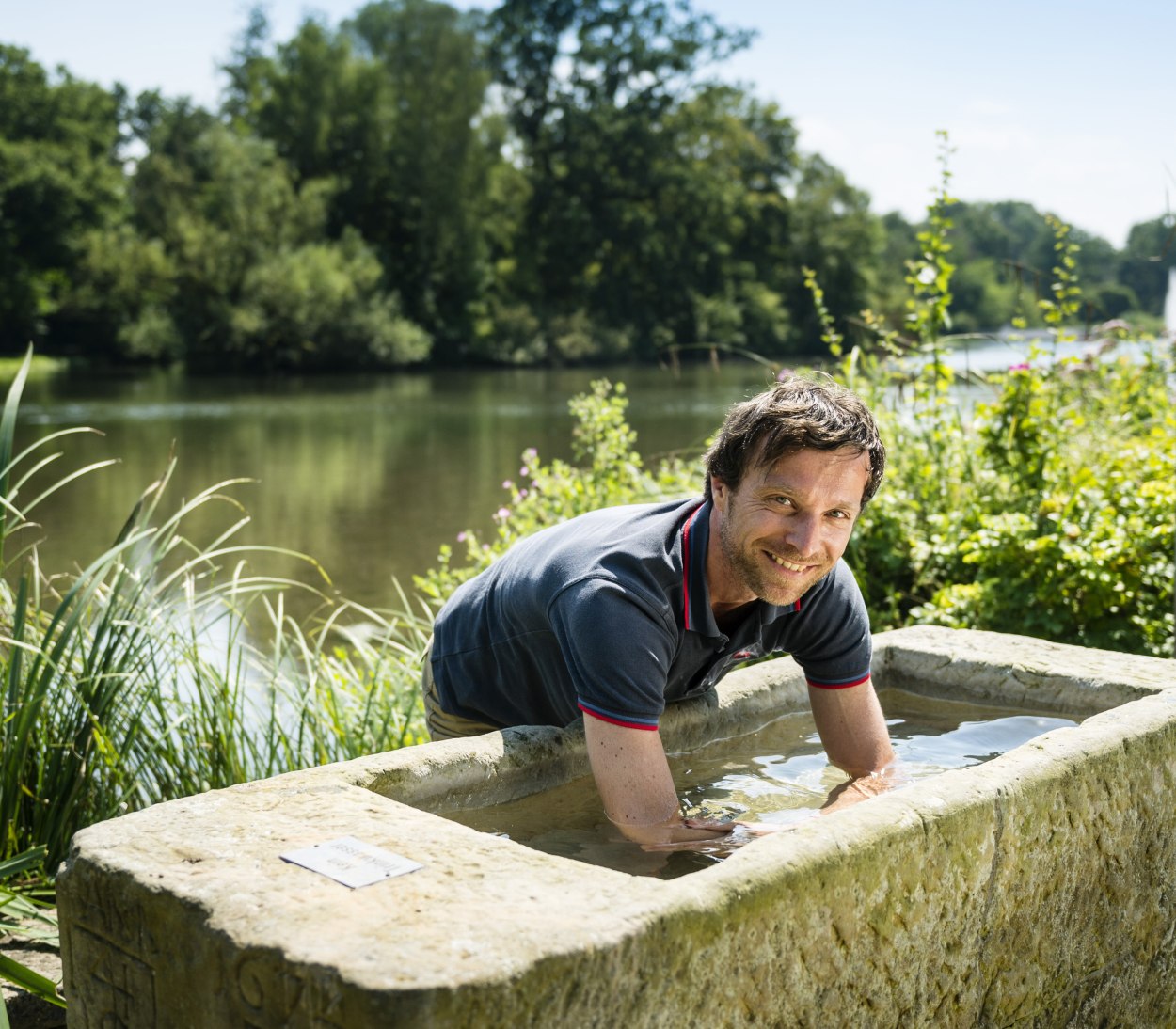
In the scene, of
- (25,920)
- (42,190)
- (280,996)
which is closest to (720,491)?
(280,996)

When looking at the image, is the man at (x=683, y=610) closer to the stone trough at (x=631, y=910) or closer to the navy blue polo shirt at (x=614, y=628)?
the navy blue polo shirt at (x=614, y=628)

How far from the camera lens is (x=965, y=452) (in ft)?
19.0

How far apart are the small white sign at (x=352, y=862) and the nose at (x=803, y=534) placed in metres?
0.99

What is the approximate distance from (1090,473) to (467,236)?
1568 inches

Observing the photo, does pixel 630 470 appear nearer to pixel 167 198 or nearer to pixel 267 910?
pixel 267 910

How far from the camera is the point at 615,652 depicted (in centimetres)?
231

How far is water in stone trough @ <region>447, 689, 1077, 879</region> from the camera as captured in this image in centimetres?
245

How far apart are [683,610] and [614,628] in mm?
258

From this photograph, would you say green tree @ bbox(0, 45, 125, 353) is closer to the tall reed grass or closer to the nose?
the tall reed grass

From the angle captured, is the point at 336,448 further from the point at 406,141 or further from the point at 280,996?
the point at 406,141

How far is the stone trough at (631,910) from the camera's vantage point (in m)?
1.61

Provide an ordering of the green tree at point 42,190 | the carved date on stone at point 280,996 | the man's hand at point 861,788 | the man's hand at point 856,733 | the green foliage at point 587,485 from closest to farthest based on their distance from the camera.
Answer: the carved date on stone at point 280,996 < the man's hand at point 861,788 < the man's hand at point 856,733 < the green foliage at point 587,485 < the green tree at point 42,190

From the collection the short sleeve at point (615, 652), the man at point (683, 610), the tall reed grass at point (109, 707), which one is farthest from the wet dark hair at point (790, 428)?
the tall reed grass at point (109, 707)

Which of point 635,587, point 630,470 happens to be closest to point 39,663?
point 635,587
